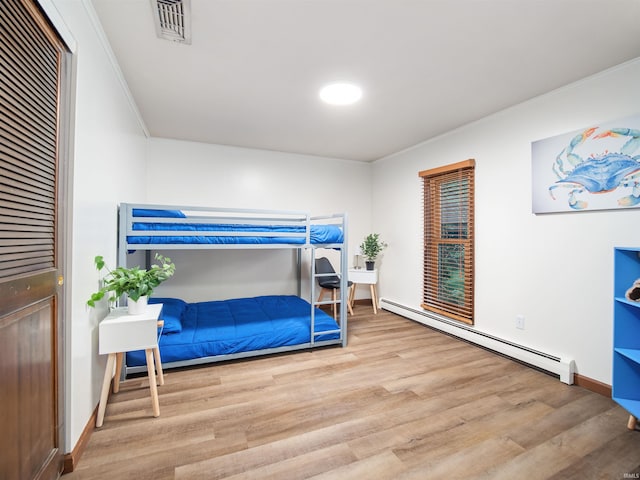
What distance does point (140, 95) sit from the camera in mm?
2631

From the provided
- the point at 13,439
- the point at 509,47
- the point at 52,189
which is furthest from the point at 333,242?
the point at 13,439

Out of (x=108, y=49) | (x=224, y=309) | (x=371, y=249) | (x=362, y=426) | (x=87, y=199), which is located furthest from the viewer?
(x=371, y=249)

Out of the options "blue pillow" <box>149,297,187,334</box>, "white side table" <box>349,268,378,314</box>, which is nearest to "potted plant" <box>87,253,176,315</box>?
"blue pillow" <box>149,297,187,334</box>

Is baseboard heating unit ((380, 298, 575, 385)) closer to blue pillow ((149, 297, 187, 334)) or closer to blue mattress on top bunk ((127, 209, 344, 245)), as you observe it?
blue mattress on top bunk ((127, 209, 344, 245))

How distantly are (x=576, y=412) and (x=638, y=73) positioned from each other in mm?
2296

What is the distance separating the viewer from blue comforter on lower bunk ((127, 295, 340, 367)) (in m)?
2.60

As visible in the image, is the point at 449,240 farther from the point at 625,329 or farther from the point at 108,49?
the point at 108,49

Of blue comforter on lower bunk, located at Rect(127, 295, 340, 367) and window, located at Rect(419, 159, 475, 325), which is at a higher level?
window, located at Rect(419, 159, 475, 325)

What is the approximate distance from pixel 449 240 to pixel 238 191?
282cm

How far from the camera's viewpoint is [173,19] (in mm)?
1698

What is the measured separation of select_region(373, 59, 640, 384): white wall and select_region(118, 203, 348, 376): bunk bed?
1.50 m

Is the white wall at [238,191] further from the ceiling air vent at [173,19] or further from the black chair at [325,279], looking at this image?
the ceiling air vent at [173,19]

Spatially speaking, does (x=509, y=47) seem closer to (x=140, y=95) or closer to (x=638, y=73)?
(x=638, y=73)

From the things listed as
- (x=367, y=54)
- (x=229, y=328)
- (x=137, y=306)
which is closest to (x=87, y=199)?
(x=137, y=306)
